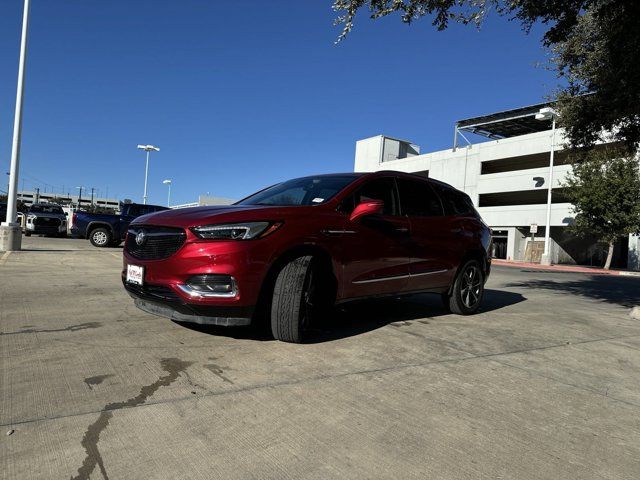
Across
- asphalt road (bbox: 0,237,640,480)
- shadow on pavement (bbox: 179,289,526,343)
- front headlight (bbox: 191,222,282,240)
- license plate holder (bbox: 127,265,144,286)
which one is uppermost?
front headlight (bbox: 191,222,282,240)

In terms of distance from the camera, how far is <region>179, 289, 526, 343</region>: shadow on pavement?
445 centimetres

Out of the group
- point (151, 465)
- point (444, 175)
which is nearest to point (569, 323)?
point (151, 465)

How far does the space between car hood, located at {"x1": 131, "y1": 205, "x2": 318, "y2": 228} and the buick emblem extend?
0.31 ft

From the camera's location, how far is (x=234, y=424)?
2.54 metres

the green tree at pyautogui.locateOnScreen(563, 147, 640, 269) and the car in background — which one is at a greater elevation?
the green tree at pyautogui.locateOnScreen(563, 147, 640, 269)

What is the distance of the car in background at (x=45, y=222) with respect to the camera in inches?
827

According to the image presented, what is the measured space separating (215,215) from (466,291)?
3831mm

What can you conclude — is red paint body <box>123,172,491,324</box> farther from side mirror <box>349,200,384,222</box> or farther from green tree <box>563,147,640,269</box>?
green tree <box>563,147,640,269</box>

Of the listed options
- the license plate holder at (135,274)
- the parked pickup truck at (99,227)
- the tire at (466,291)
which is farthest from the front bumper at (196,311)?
the parked pickup truck at (99,227)

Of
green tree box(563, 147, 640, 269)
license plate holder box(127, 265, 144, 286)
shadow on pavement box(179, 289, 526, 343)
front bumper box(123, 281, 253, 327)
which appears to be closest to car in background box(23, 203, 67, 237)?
shadow on pavement box(179, 289, 526, 343)

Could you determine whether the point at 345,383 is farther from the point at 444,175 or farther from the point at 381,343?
the point at 444,175

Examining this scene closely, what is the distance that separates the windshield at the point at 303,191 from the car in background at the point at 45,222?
64.6 feet

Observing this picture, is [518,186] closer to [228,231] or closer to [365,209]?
[365,209]

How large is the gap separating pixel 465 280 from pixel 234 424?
14.5ft
